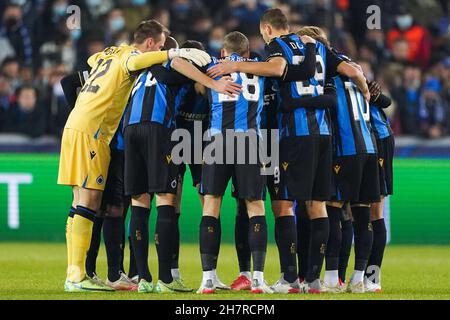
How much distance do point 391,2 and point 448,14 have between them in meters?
1.17

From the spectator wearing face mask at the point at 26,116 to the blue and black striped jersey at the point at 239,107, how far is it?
705 cm

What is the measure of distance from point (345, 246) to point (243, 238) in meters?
0.95

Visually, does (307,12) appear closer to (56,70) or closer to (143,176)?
(56,70)

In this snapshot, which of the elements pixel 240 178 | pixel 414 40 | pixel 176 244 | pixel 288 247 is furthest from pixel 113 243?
pixel 414 40

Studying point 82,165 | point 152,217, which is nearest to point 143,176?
point 82,165

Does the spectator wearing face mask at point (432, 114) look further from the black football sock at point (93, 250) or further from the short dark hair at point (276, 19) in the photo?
the black football sock at point (93, 250)

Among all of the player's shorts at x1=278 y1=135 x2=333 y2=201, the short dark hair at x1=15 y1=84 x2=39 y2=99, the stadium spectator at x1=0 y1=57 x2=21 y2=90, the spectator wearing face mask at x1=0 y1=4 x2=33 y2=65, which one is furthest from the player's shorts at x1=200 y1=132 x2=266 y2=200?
the spectator wearing face mask at x1=0 y1=4 x2=33 y2=65

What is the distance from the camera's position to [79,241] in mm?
9625

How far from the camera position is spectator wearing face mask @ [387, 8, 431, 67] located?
A: 18156 millimetres

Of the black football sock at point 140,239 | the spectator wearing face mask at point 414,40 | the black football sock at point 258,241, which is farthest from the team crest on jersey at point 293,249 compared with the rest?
the spectator wearing face mask at point 414,40

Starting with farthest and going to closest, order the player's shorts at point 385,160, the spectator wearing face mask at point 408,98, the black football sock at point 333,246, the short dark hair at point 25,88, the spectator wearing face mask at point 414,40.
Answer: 1. the spectator wearing face mask at point 414,40
2. the spectator wearing face mask at point 408,98
3. the short dark hair at point 25,88
4. the player's shorts at point 385,160
5. the black football sock at point 333,246

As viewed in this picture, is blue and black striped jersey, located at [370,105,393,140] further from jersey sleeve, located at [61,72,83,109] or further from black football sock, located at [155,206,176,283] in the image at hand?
jersey sleeve, located at [61,72,83,109]

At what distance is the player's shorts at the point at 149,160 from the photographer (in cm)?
941

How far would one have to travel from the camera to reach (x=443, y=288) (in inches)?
404
